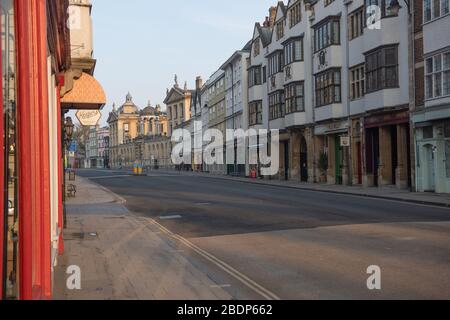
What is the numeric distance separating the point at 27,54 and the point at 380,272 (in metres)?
6.38

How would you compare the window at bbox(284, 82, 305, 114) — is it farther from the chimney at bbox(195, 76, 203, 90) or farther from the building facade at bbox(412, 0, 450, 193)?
the chimney at bbox(195, 76, 203, 90)

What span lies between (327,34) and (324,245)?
28.6 meters

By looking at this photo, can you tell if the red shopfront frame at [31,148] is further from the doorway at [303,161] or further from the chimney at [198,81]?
the chimney at [198,81]

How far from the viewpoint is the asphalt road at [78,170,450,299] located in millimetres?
7871

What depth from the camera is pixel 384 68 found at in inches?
1190

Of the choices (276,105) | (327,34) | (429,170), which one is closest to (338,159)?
(327,34)

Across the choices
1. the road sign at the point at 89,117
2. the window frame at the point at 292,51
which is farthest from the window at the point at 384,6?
the road sign at the point at 89,117

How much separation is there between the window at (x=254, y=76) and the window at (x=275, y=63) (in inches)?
187

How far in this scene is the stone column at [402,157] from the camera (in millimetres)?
30078

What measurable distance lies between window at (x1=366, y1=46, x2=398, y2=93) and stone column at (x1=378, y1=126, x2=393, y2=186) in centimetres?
265

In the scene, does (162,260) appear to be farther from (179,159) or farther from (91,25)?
(179,159)

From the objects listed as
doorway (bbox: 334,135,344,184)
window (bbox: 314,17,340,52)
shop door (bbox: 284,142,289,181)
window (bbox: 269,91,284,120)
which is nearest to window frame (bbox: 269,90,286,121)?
window (bbox: 269,91,284,120)

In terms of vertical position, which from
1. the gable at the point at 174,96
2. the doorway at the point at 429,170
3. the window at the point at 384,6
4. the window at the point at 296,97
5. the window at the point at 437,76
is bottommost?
the doorway at the point at 429,170

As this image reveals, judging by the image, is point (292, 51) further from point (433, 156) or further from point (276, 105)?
point (433, 156)
